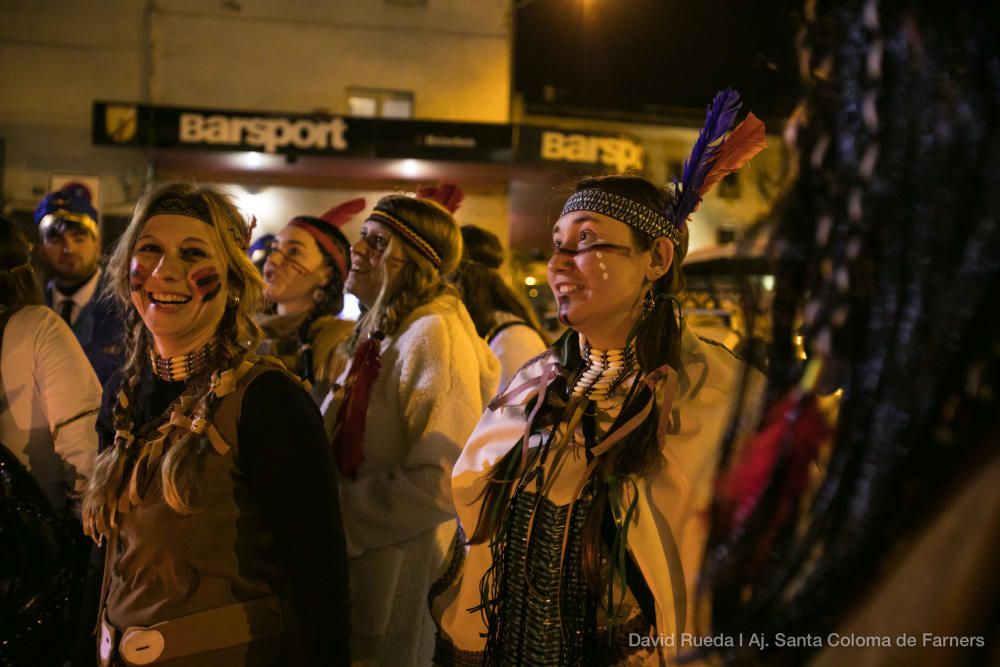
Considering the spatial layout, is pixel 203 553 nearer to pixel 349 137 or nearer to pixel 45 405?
pixel 45 405

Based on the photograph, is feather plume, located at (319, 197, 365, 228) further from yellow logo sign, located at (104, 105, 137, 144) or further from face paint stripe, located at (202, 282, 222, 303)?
yellow logo sign, located at (104, 105, 137, 144)

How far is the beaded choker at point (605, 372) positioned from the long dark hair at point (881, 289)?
1250 mm

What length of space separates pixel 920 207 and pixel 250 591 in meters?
1.88

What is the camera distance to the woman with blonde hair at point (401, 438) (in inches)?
118

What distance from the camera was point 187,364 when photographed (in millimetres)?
2340

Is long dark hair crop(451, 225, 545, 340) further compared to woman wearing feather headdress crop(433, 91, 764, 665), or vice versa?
long dark hair crop(451, 225, 545, 340)

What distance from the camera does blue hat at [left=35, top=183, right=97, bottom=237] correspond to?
4812 millimetres

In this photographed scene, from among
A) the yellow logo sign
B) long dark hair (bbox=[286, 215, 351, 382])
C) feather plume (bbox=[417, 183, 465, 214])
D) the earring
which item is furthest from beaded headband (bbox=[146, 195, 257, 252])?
the yellow logo sign

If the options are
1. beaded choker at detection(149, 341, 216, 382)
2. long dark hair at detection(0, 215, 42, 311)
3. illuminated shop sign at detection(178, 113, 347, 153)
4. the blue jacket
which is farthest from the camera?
illuminated shop sign at detection(178, 113, 347, 153)

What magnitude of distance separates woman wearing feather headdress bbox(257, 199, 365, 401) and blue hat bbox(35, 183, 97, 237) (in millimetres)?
1335

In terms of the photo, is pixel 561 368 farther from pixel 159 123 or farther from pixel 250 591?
pixel 159 123

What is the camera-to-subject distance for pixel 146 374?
2480mm

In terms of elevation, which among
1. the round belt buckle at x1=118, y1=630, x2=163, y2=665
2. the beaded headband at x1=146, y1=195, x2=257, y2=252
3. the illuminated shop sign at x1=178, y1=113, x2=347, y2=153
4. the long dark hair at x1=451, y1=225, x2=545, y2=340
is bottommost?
the round belt buckle at x1=118, y1=630, x2=163, y2=665

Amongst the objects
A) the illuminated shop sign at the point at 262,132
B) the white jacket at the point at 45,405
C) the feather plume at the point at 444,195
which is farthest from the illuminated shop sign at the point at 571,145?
the white jacket at the point at 45,405
